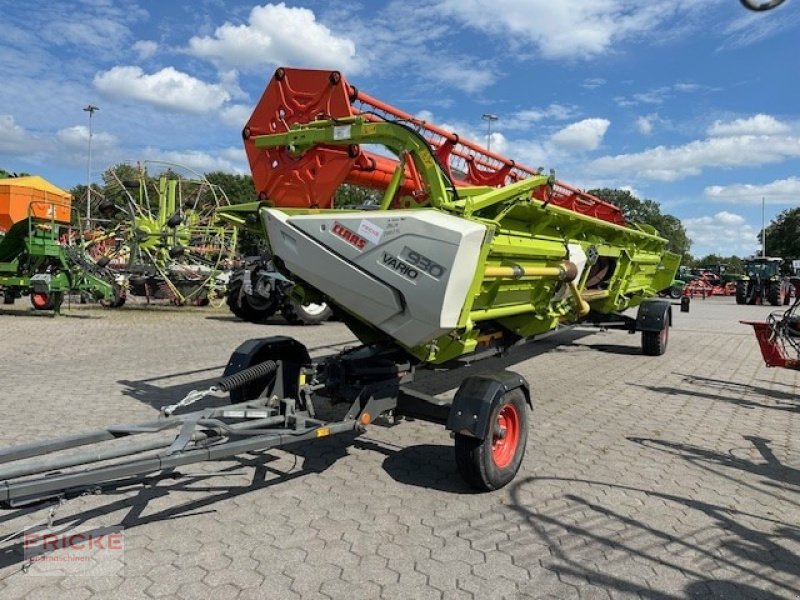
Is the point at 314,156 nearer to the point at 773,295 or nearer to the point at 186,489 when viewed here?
the point at 186,489

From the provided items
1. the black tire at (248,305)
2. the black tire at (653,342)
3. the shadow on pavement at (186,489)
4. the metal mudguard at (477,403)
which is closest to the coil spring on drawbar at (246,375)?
the shadow on pavement at (186,489)

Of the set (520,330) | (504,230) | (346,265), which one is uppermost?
(504,230)

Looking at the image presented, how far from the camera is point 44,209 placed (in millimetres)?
14039

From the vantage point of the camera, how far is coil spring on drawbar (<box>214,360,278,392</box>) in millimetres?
4223

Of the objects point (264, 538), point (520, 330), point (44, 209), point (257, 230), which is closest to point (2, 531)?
point (264, 538)

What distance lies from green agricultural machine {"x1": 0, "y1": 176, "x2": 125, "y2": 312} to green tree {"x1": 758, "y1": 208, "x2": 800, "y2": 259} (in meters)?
65.5

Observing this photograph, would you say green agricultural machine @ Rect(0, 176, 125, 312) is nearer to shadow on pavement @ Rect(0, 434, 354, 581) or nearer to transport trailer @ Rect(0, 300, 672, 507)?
transport trailer @ Rect(0, 300, 672, 507)

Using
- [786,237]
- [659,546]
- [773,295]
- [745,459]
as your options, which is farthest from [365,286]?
[786,237]

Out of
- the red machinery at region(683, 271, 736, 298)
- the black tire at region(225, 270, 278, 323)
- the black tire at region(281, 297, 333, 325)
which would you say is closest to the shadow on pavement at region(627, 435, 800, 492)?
the black tire at region(281, 297, 333, 325)

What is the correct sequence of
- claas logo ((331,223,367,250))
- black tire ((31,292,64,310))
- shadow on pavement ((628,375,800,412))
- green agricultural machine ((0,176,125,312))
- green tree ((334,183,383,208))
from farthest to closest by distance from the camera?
black tire ((31,292,64,310)) < green agricultural machine ((0,176,125,312)) < shadow on pavement ((628,375,800,412)) < green tree ((334,183,383,208)) < claas logo ((331,223,367,250))

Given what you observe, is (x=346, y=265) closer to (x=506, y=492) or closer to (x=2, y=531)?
(x=506, y=492)

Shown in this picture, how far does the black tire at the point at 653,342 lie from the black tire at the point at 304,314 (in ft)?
20.3

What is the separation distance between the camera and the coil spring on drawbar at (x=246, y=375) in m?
4.22

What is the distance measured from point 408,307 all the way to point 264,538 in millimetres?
1673
